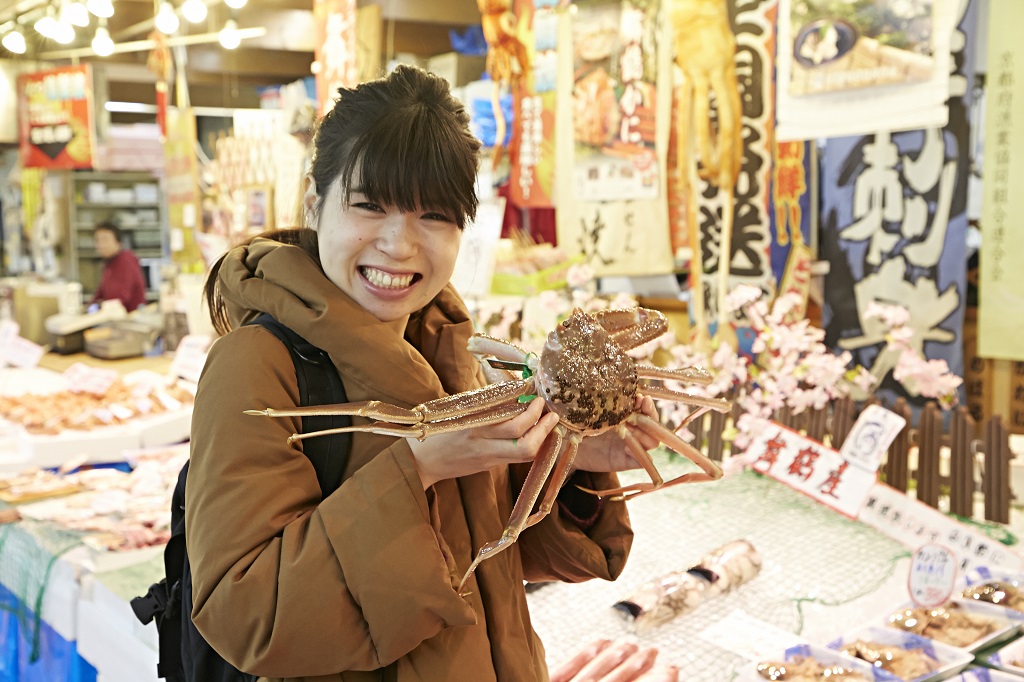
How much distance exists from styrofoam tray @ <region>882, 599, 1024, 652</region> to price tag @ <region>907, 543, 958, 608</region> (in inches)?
1.6

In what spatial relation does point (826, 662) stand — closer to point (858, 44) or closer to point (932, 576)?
point (932, 576)

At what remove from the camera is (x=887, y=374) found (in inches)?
116

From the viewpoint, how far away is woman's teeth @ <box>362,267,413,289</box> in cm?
105

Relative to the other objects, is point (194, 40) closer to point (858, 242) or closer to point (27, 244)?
point (858, 242)

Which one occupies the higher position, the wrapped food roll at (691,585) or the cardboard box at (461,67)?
the cardboard box at (461,67)

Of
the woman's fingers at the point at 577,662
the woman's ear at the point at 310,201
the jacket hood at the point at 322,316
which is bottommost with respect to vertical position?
the woman's fingers at the point at 577,662

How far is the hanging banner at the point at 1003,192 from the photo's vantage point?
103 inches

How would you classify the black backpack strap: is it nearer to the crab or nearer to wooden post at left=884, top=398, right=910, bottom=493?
the crab

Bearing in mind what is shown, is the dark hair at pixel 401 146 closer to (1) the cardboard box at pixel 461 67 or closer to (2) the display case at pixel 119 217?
(1) the cardboard box at pixel 461 67

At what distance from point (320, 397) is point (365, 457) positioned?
0.09 metres

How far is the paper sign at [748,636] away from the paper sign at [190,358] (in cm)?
272

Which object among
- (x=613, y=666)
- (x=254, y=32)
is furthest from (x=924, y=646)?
(x=254, y=32)

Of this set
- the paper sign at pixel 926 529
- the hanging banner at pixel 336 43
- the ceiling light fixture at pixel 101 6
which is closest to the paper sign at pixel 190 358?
the hanging banner at pixel 336 43

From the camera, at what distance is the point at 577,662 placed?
5.70ft
